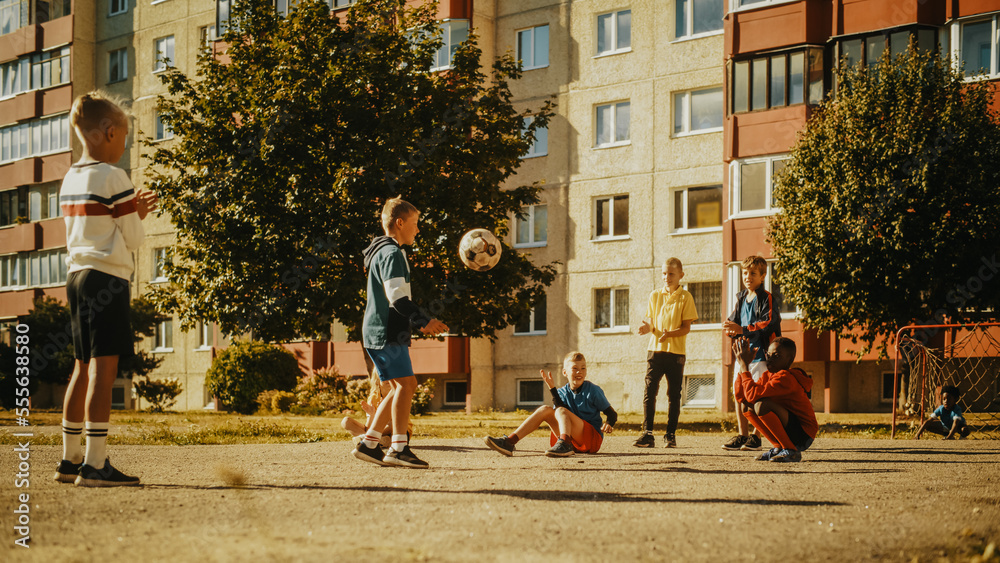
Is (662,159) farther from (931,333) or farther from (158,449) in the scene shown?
(158,449)

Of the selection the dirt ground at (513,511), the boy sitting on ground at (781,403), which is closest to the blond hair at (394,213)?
the dirt ground at (513,511)

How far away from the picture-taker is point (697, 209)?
32531mm

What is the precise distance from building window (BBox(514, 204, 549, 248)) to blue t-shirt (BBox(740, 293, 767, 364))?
24703 mm

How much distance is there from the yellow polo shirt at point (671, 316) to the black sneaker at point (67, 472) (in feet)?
21.6

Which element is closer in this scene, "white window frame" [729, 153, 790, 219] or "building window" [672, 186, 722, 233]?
"white window frame" [729, 153, 790, 219]

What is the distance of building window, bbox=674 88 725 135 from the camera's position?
32.4m

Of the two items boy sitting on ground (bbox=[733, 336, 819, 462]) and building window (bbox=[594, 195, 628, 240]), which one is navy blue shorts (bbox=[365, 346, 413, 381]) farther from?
building window (bbox=[594, 195, 628, 240])

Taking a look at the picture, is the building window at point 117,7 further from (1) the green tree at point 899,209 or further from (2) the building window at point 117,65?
(1) the green tree at point 899,209

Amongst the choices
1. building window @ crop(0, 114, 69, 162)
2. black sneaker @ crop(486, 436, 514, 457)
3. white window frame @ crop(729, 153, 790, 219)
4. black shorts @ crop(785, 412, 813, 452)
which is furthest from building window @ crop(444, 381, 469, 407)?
black shorts @ crop(785, 412, 813, 452)

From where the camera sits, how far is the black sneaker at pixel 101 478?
662 cm

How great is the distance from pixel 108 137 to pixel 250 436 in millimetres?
8303

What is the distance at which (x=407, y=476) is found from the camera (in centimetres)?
774

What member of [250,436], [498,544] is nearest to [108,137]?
[498,544]

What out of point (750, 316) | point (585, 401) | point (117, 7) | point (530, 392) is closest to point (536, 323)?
point (530, 392)
